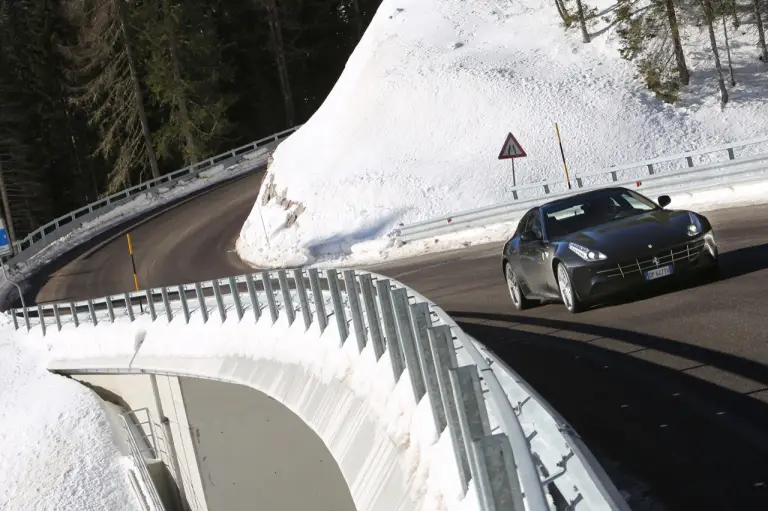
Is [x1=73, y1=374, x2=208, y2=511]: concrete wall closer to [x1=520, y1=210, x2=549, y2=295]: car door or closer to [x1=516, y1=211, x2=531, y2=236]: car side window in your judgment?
[x1=516, y1=211, x2=531, y2=236]: car side window

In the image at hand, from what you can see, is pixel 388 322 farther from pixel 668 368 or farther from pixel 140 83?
pixel 140 83

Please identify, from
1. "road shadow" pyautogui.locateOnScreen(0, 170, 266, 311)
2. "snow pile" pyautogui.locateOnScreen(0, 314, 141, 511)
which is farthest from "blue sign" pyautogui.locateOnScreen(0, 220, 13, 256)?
"snow pile" pyautogui.locateOnScreen(0, 314, 141, 511)

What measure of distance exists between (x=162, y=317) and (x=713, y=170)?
12037 millimetres

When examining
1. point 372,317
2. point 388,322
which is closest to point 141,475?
point 372,317

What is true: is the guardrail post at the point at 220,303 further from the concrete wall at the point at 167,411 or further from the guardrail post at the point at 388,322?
the guardrail post at the point at 388,322

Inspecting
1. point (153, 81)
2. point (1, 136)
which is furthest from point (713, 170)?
point (1, 136)

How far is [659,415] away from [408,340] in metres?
1.98

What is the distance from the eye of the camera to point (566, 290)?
488 inches

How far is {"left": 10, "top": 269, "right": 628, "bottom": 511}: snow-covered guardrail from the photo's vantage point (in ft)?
14.3

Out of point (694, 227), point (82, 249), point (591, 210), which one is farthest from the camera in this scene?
point (82, 249)

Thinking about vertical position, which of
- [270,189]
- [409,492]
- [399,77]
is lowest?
[409,492]

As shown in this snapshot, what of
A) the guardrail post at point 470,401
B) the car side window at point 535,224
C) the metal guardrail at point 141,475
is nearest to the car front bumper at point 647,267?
the car side window at point 535,224

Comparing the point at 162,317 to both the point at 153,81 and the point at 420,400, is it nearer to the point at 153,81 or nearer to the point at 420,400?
the point at 420,400

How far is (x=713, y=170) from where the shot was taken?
22.4m
